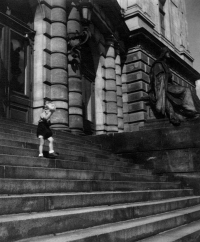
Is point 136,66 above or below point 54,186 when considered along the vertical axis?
above

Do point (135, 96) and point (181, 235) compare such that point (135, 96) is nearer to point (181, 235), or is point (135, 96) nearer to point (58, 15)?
point (58, 15)

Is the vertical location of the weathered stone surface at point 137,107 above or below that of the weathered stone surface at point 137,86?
below

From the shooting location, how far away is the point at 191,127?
10.4 metres

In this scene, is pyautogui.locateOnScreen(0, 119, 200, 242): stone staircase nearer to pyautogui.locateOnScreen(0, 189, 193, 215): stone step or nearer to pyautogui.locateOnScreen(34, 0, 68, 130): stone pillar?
pyautogui.locateOnScreen(0, 189, 193, 215): stone step

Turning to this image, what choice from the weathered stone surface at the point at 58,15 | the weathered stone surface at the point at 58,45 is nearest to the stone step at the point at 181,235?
the weathered stone surface at the point at 58,45

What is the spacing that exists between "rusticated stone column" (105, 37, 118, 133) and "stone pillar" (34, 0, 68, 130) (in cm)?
551

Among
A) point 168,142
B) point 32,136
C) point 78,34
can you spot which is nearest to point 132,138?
point 168,142

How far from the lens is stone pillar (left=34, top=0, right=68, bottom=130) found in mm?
12977

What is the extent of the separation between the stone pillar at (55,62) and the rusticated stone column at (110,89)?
18.1ft

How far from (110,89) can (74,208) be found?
47.9 feet

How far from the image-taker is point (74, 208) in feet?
14.6

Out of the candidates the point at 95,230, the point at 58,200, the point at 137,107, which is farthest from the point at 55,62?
the point at 95,230

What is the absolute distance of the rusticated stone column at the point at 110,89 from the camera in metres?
18.4

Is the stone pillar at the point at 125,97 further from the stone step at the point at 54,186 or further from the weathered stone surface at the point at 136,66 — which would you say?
the stone step at the point at 54,186
